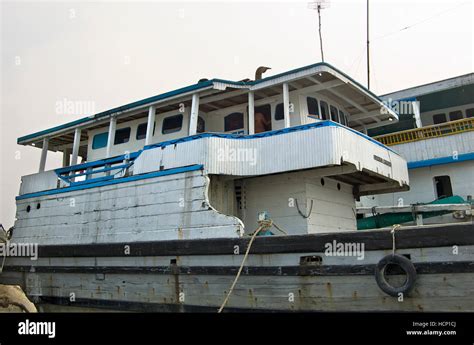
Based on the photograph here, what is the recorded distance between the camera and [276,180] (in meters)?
9.02

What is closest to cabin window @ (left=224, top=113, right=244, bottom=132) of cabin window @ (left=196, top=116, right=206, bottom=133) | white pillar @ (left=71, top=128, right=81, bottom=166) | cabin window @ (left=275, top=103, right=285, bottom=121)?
cabin window @ (left=196, top=116, right=206, bottom=133)

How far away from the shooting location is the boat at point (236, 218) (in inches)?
243

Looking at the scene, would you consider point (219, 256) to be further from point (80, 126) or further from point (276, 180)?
point (80, 126)

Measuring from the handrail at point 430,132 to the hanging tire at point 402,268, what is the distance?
9.55 m

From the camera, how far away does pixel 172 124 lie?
10.8 m

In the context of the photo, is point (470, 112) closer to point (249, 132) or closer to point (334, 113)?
point (334, 113)

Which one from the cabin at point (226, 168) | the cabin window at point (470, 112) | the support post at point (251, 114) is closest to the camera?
the cabin at point (226, 168)

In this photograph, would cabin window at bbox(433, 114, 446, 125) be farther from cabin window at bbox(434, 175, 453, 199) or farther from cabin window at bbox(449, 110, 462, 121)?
cabin window at bbox(434, 175, 453, 199)

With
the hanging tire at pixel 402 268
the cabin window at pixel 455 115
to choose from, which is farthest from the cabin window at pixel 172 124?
the cabin window at pixel 455 115

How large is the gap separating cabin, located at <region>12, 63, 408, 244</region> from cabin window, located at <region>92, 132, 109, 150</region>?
47 cm

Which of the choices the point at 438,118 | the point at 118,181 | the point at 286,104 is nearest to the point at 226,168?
the point at 286,104

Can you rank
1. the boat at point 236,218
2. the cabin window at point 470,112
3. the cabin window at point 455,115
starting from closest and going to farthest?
1. the boat at point 236,218
2. the cabin window at point 470,112
3. the cabin window at point 455,115

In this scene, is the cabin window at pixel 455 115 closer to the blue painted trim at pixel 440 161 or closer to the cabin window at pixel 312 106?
the blue painted trim at pixel 440 161
